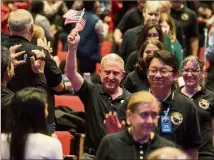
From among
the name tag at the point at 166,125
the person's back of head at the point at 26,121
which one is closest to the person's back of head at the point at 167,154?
the person's back of head at the point at 26,121

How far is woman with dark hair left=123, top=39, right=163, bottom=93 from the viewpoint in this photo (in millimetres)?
9016

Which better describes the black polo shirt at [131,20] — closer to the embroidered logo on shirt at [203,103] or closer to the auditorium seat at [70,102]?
the auditorium seat at [70,102]

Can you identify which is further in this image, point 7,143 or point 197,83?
point 197,83

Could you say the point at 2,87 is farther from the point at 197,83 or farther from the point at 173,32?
the point at 173,32

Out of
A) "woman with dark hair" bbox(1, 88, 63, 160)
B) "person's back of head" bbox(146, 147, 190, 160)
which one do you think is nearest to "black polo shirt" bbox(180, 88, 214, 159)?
"woman with dark hair" bbox(1, 88, 63, 160)

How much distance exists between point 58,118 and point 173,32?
213 cm

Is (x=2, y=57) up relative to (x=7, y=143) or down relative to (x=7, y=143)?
up

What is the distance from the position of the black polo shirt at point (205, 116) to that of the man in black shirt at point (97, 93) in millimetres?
811

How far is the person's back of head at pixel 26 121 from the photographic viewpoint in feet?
22.7

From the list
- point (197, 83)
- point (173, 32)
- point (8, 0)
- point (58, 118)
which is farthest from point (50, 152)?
point (8, 0)

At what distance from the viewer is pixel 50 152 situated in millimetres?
6836

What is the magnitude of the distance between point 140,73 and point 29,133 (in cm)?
235

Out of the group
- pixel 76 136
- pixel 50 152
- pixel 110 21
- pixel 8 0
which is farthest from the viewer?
pixel 110 21

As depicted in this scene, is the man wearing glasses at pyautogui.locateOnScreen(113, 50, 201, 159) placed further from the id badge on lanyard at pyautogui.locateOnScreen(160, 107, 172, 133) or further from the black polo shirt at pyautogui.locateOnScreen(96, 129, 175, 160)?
the black polo shirt at pyautogui.locateOnScreen(96, 129, 175, 160)
